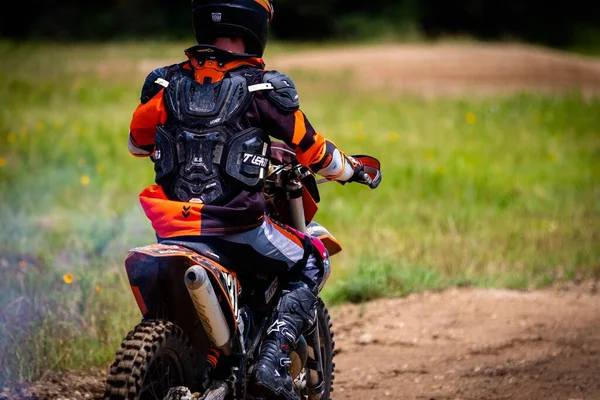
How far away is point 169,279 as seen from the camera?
4.03 m

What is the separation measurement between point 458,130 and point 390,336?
9.60 m

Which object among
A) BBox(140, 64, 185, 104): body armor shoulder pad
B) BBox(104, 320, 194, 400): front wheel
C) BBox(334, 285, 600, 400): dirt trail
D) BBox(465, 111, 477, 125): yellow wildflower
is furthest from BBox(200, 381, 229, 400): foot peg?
BBox(465, 111, 477, 125): yellow wildflower

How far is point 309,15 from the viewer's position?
39.9m

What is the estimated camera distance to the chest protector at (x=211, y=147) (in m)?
4.16

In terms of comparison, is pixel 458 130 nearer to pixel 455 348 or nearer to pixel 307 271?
pixel 455 348

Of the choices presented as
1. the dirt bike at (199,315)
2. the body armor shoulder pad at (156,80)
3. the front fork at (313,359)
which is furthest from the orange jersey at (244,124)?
the front fork at (313,359)

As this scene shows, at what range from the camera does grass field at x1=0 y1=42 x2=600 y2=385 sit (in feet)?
21.6

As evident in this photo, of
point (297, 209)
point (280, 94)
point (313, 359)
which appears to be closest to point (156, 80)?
A: point (280, 94)

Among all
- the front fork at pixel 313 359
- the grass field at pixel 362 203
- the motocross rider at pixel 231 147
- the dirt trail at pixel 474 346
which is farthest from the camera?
the grass field at pixel 362 203

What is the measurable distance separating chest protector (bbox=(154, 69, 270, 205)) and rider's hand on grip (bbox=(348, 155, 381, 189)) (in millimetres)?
532

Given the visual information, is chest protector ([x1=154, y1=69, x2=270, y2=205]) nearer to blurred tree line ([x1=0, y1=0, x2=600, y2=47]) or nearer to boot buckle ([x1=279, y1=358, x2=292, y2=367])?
boot buckle ([x1=279, y1=358, x2=292, y2=367])

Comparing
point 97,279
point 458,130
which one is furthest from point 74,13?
point 97,279

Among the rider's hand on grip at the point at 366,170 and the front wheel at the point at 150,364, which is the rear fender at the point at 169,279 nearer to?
the front wheel at the point at 150,364

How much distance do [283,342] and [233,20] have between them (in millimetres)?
1350
